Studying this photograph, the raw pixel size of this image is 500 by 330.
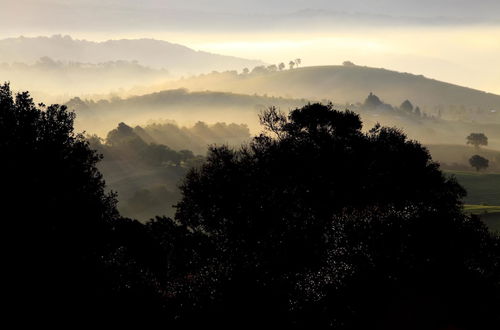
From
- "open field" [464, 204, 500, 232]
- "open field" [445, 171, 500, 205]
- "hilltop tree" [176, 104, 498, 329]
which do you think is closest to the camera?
"hilltop tree" [176, 104, 498, 329]

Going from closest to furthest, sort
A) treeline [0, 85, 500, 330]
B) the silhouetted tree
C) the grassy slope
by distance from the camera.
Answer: the silhouetted tree → treeline [0, 85, 500, 330] → the grassy slope

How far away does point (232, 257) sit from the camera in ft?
120

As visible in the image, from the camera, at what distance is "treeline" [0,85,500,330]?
25734 millimetres

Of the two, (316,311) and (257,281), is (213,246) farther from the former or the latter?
(316,311)

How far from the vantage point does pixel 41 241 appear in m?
25.3

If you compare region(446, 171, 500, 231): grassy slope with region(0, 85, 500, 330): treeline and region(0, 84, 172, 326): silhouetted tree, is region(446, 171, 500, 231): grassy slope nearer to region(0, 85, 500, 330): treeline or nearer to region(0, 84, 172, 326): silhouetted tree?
region(0, 85, 500, 330): treeline

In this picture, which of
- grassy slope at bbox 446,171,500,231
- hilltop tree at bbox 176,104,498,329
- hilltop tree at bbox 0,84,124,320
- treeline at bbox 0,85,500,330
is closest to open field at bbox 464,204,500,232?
grassy slope at bbox 446,171,500,231

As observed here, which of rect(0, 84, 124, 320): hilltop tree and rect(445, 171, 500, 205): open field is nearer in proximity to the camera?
rect(0, 84, 124, 320): hilltop tree

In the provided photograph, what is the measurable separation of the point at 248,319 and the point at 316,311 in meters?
4.29

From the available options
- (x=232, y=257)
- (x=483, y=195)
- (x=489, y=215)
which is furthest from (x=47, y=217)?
(x=483, y=195)

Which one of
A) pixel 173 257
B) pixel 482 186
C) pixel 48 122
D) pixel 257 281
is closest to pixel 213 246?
pixel 173 257

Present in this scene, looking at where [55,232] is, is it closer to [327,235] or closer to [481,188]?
[327,235]

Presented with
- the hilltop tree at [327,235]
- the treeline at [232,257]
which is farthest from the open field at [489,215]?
the treeline at [232,257]

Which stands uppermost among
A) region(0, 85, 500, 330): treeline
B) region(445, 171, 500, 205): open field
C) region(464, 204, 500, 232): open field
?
region(0, 85, 500, 330): treeline
